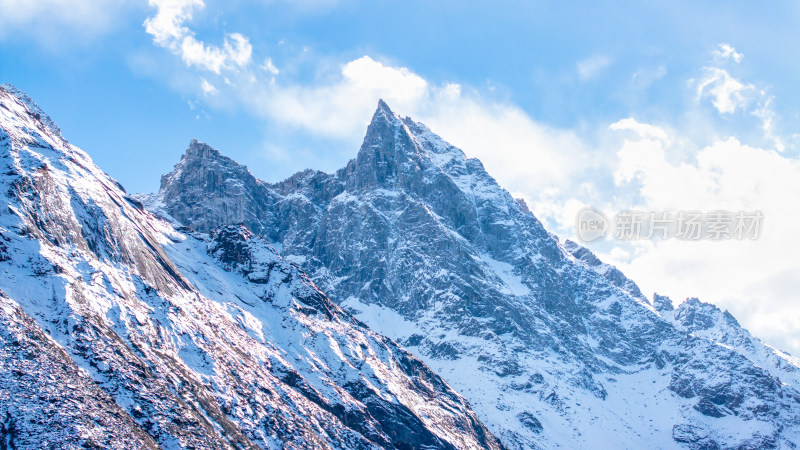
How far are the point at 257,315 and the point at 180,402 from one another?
6278 cm

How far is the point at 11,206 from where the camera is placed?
11006cm

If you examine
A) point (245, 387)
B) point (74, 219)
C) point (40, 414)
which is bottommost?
point (40, 414)

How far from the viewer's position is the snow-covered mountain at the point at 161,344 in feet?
287

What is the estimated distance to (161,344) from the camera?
115 m

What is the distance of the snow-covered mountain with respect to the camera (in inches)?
3447

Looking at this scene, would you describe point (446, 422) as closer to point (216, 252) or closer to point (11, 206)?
point (216, 252)

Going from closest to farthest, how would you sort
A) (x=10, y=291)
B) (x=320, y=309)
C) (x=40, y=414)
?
(x=40, y=414) → (x=10, y=291) → (x=320, y=309)

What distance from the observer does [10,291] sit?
9762cm

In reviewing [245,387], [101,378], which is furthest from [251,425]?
[101,378]

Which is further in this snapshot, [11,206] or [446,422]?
[446,422]

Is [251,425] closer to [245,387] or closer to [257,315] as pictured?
[245,387]

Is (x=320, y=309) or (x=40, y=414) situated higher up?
(x=320, y=309)

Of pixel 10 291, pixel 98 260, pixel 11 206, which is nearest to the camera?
pixel 10 291

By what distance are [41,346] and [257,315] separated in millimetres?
76985
